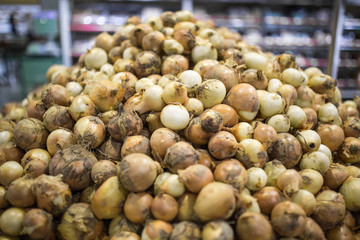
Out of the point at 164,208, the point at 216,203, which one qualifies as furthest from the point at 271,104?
the point at 164,208

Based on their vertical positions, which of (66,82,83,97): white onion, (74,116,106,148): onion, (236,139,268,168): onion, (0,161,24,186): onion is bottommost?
(0,161,24,186): onion

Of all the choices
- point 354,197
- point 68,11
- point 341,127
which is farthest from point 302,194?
point 68,11

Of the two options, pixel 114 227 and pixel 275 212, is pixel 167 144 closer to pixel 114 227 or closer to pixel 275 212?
pixel 114 227

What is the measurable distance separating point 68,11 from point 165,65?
4.36m

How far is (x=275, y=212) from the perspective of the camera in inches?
43.7

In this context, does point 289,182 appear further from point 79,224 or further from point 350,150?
point 79,224

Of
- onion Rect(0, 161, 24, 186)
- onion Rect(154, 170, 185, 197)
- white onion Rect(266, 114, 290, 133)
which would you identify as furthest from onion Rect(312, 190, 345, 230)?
onion Rect(0, 161, 24, 186)

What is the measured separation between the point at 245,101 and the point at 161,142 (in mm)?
498

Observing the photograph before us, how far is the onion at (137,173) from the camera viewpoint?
112 cm

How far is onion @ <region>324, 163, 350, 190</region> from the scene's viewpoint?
1377mm

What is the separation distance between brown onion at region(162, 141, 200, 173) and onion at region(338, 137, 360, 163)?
3.01 feet

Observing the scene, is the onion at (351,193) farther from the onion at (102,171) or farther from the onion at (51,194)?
the onion at (51,194)

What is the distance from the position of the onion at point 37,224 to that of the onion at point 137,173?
1.12 feet

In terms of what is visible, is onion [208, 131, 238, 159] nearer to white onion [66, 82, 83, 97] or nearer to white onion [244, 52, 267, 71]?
white onion [244, 52, 267, 71]
